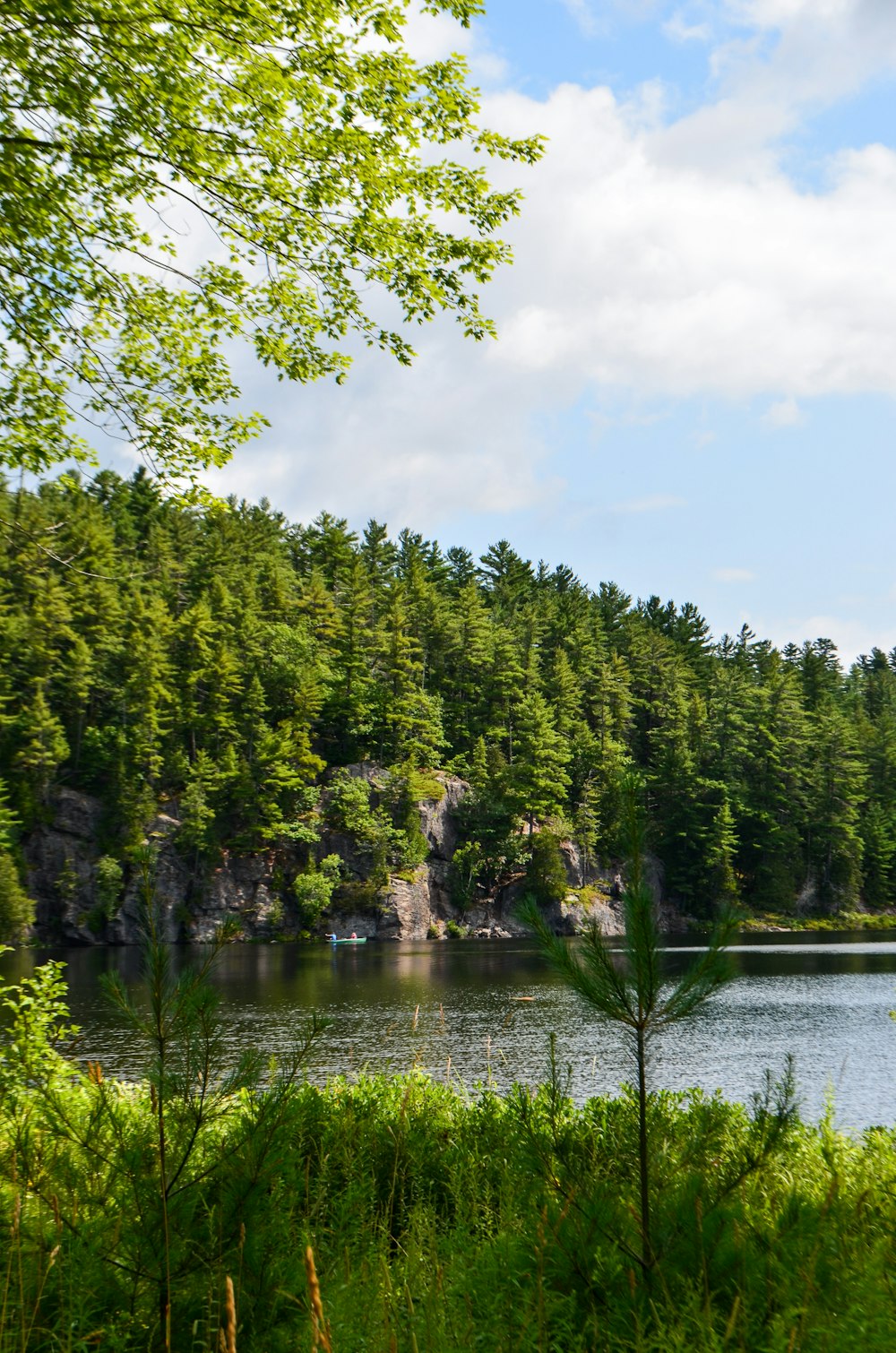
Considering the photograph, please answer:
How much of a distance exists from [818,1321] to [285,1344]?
1.50m

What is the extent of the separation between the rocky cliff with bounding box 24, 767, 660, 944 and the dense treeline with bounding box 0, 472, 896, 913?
48.2 inches

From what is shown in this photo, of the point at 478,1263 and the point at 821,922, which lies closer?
the point at 478,1263

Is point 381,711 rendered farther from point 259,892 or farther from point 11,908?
point 11,908

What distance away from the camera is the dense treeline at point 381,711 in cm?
5444

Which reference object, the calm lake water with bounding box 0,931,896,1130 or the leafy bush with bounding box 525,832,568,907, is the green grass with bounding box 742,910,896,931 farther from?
the calm lake water with bounding box 0,931,896,1130

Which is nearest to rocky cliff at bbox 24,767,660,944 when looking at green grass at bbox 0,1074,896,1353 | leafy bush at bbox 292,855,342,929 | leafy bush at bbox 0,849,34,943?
leafy bush at bbox 292,855,342,929

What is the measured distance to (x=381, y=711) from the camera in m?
64.4

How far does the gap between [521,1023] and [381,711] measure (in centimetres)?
4067

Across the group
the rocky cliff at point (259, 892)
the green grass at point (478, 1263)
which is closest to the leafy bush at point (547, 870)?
the rocky cliff at point (259, 892)

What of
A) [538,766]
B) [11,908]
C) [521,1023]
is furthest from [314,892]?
[521,1023]

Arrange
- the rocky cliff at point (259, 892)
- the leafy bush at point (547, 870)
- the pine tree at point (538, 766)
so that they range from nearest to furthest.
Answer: the rocky cliff at point (259, 892) → the leafy bush at point (547, 870) → the pine tree at point (538, 766)

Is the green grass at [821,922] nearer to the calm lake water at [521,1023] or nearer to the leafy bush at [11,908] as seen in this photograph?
the calm lake water at [521,1023]

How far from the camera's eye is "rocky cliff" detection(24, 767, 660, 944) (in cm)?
5034

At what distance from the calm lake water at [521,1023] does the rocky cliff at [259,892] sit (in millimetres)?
8053
